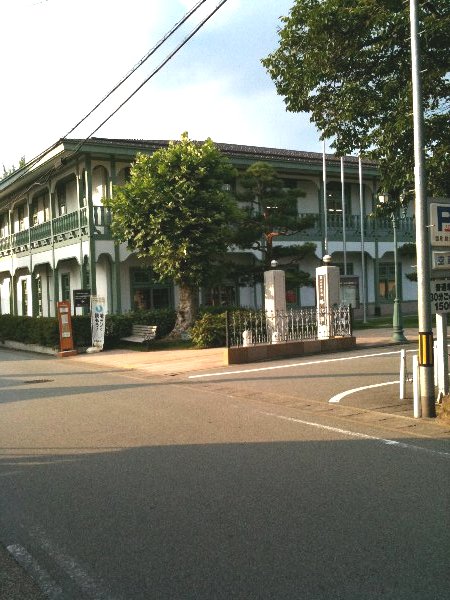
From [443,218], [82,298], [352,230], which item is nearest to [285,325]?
[82,298]

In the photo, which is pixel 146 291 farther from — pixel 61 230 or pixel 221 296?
pixel 61 230

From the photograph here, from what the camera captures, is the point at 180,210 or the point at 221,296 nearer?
the point at 180,210

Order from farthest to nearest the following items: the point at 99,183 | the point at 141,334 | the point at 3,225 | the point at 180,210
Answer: the point at 3,225
the point at 99,183
the point at 141,334
the point at 180,210

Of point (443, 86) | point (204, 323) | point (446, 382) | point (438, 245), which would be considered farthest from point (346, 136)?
point (204, 323)

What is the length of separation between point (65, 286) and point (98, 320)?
9.83 meters

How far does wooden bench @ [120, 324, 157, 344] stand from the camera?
2205cm

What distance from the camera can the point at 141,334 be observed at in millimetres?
22969

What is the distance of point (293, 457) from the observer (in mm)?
6660

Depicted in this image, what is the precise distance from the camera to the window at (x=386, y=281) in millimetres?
34406

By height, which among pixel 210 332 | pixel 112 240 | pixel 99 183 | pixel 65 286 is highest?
pixel 99 183

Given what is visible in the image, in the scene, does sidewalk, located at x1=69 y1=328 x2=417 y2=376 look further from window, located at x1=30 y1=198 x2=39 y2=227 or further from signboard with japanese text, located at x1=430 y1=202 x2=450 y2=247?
window, located at x1=30 y1=198 x2=39 y2=227

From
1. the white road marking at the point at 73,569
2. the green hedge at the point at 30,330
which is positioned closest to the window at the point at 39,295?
the green hedge at the point at 30,330

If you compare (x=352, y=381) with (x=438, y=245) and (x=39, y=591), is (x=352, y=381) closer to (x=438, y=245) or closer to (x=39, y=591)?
(x=438, y=245)

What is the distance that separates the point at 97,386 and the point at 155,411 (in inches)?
149
